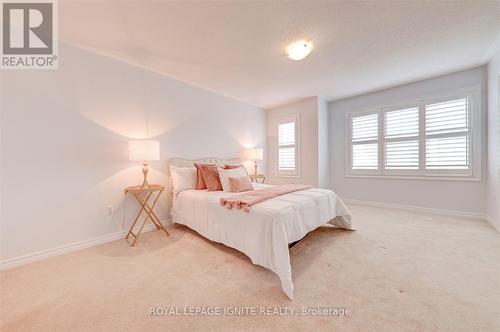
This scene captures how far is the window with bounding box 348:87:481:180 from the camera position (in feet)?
10.5

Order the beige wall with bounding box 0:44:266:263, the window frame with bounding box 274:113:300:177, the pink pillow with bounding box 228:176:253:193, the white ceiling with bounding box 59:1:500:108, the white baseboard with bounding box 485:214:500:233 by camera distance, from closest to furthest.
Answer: the white ceiling with bounding box 59:1:500:108 → the beige wall with bounding box 0:44:266:263 → the white baseboard with bounding box 485:214:500:233 → the pink pillow with bounding box 228:176:253:193 → the window frame with bounding box 274:113:300:177

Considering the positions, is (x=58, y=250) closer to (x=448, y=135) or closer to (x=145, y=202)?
(x=145, y=202)

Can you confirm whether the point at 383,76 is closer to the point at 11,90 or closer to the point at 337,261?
the point at 337,261

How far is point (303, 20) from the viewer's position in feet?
6.61

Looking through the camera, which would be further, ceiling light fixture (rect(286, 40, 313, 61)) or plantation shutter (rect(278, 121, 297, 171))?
plantation shutter (rect(278, 121, 297, 171))

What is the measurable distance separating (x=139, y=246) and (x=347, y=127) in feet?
15.5

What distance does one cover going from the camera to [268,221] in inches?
69.6

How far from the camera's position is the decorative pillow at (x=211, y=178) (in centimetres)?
300

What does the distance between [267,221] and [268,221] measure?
0.03ft

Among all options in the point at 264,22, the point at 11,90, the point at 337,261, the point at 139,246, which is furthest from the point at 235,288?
the point at 11,90

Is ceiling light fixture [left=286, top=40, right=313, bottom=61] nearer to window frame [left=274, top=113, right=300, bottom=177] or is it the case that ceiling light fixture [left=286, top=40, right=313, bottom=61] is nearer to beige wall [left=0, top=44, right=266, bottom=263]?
beige wall [left=0, top=44, right=266, bottom=263]

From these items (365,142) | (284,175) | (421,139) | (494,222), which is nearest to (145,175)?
(284,175)

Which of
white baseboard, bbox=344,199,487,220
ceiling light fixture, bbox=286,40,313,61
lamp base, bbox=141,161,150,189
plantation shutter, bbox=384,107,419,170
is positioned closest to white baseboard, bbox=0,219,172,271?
lamp base, bbox=141,161,150,189

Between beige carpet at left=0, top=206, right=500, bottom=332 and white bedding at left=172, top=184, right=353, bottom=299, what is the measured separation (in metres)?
0.19
